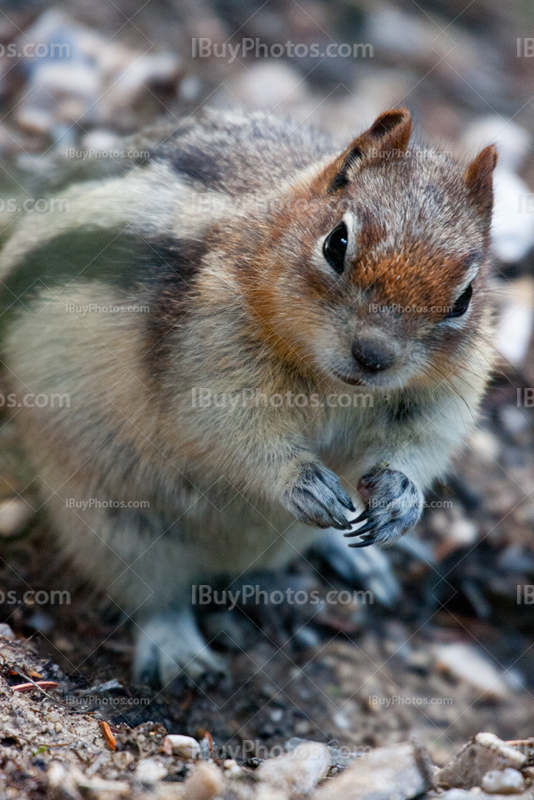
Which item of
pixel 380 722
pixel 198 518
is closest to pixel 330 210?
pixel 198 518

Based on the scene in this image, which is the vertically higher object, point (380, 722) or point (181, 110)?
point (181, 110)

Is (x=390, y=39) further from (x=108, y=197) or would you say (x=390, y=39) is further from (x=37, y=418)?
(x=37, y=418)

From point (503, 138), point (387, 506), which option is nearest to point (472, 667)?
point (387, 506)

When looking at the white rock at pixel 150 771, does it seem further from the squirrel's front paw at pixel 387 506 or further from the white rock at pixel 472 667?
the white rock at pixel 472 667

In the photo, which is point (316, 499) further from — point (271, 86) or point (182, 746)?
point (271, 86)

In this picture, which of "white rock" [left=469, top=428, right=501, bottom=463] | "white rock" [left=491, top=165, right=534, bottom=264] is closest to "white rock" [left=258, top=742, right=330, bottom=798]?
"white rock" [left=469, top=428, right=501, bottom=463]

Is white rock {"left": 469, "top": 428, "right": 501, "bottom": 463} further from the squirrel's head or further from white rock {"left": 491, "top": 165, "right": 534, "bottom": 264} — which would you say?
the squirrel's head
